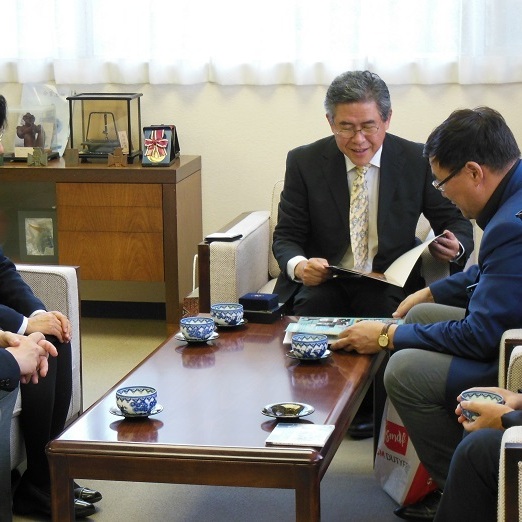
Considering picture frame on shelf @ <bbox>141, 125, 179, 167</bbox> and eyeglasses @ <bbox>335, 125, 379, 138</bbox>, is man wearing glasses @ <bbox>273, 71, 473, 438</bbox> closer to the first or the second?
eyeglasses @ <bbox>335, 125, 379, 138</bbox>

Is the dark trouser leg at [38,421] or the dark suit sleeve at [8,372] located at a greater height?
the dark suit sleeve at [8,372]

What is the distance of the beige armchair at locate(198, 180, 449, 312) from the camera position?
11.8 feet

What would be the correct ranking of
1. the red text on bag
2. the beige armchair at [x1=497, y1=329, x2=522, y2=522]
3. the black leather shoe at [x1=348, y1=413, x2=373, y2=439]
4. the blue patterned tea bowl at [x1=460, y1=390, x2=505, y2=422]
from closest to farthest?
the beige armchair at [x1=497, y1=329, x2=522, y2=522]
the blue patterned tea bowl at [x1=460, y1=390, x2=505, y2=422]
the red text on bag
the black leather shoe at [x1=348, y1=413, x2=373, y2=439]

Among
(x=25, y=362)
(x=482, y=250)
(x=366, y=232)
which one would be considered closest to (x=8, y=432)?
(x=25, y=362)

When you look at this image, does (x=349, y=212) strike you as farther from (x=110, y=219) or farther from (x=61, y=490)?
(x=61, y=490)

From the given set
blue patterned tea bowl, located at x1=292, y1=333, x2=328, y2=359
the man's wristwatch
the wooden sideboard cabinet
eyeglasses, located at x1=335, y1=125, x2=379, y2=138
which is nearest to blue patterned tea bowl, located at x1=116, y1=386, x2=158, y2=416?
blue patterned tea bowl, located at x1=292, y1=333, x2=328, y2=359

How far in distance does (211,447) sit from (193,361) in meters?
0.64

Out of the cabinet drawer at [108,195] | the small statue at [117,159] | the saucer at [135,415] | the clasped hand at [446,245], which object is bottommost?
the saucer at [135,415]

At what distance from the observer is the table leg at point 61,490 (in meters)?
2.19

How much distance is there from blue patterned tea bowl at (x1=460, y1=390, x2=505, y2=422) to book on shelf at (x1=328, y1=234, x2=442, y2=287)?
Result: 1011 millimetres

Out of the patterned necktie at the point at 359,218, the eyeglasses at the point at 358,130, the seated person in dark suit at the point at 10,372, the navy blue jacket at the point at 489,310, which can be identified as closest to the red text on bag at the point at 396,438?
the navy blue jacket at the point at 489,310

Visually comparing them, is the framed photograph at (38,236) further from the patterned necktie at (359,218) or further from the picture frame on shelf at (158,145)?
the patterned necktie at (359,218)

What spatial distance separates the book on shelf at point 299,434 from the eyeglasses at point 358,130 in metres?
1.46

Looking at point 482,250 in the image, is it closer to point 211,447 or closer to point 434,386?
point 434,386
